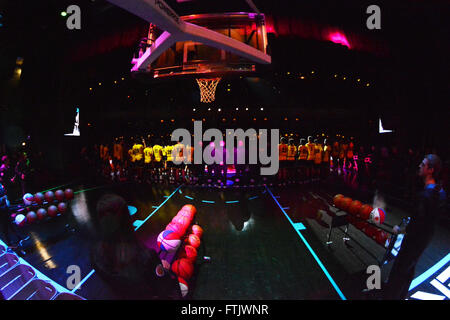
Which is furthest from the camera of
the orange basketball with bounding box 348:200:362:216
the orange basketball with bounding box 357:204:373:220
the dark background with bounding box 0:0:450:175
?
the dark background with bounding box 0:0:450:175

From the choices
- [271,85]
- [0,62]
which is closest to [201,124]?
[271,85]

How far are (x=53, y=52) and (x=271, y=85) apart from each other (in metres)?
12.5

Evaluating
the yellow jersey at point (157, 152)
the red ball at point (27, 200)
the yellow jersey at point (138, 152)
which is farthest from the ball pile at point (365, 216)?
the yellow jersey at point (138, 152)

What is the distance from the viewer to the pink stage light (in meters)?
7.33

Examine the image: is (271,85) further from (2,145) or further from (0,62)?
(2,145)

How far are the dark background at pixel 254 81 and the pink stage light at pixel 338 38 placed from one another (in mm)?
240

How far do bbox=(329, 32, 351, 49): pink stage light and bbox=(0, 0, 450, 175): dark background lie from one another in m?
0.24

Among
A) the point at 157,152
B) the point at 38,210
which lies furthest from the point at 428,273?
the point at 157,152

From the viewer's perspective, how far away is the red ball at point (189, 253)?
323cm

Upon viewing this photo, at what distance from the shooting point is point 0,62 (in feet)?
30.4

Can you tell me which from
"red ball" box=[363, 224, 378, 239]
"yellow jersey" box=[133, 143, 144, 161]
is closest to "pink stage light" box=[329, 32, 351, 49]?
"red ball" box=[363, 224, 378, 239]

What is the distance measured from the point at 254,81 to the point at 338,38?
8388 mm

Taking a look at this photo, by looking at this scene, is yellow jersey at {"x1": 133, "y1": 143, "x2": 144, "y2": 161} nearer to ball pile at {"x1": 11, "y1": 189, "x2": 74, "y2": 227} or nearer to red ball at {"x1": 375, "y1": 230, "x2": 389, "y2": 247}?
ball pile at {"x1": 11, "y1": 189, "x2": 74, "y2": 227}

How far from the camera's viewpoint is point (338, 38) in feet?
24.2
